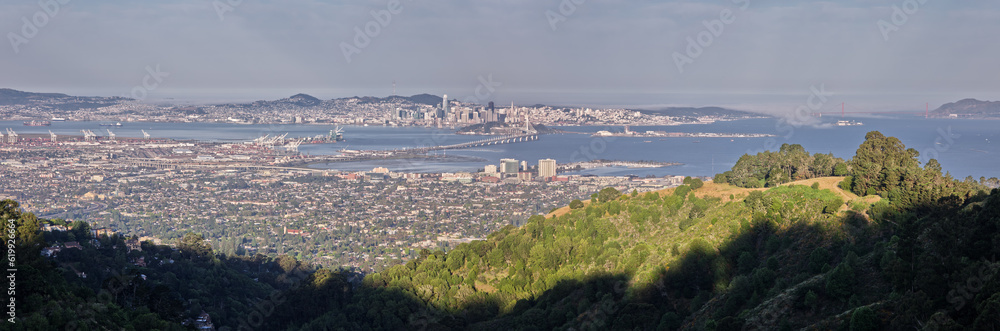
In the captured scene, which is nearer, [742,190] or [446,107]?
[742,190]

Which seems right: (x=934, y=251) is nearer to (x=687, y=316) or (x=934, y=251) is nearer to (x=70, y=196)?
(x=687, y=316)

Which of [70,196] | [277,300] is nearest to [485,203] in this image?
[277,300]

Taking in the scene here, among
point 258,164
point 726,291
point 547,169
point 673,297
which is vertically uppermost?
point 726,291

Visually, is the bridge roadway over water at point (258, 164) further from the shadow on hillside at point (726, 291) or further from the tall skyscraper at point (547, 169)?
the shadow on hillside at point (726, 291)

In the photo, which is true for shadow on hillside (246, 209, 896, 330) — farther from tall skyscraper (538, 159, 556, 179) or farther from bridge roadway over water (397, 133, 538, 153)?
bridge roadway over water (397, 133, 538, 153)

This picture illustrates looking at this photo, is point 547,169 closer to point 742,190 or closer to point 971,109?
point 742,190

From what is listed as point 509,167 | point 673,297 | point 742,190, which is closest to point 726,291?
point 673,297
